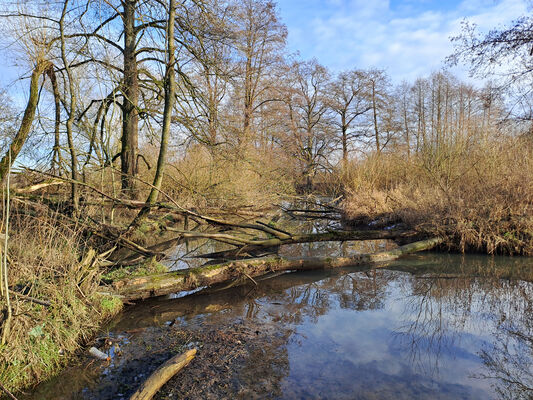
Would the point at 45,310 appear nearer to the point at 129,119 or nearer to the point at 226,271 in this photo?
the point at 226,271

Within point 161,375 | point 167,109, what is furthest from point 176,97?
point 161,375

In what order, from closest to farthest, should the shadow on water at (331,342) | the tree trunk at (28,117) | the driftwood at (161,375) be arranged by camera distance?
the driftwood at (161,375), the shadow on water at (331,342), the tree trunk at (28,117)

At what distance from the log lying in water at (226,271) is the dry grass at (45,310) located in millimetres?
738

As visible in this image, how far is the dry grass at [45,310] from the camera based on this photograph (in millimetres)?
3133

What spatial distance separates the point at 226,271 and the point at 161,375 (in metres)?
3.43

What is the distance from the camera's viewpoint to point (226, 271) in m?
6.52

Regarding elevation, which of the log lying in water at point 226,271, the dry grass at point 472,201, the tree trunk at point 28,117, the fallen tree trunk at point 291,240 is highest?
the tree trunk at point 28,117

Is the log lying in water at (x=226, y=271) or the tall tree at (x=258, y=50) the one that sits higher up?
the tall tree at (x=258, y=50)

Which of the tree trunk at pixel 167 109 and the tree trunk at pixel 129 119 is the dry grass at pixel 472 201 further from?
the tree trunk at pixel 129 119

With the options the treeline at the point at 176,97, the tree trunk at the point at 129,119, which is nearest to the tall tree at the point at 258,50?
the treeline at the point at 176,97

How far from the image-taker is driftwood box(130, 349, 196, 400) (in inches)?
113

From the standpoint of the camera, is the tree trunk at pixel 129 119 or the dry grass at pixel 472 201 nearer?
the dry grass at pixel 472 201

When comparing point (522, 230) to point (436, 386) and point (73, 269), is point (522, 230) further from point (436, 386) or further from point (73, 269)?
point (73, 269)

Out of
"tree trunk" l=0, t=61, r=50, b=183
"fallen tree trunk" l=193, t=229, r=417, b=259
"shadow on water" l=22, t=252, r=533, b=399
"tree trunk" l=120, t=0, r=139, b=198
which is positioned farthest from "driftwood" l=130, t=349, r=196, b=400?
"tree trunk" l=120, t=0, r=139, b=198
